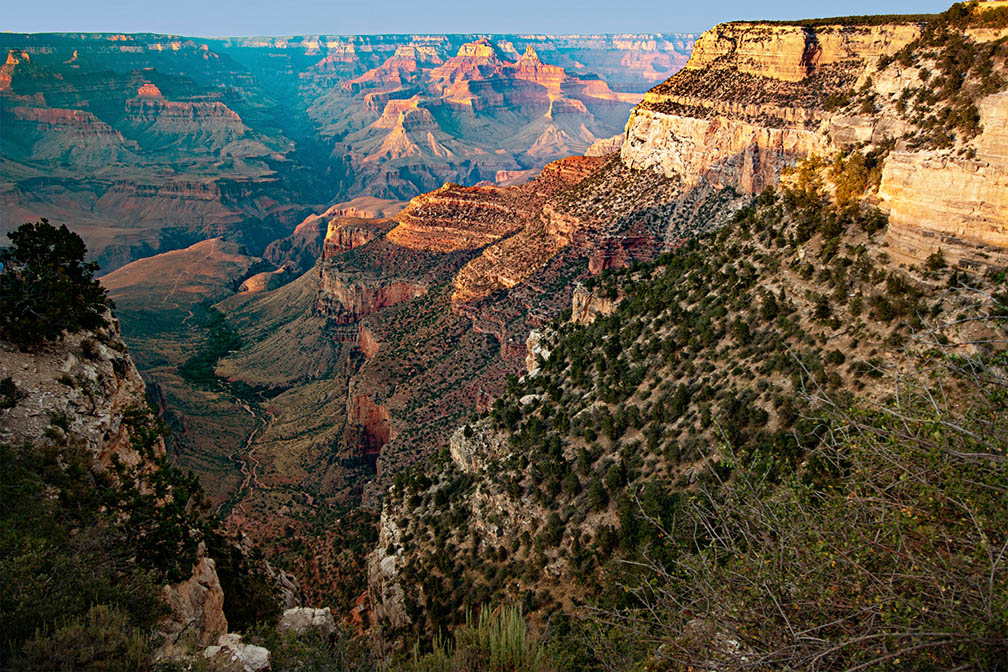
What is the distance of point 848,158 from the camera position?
64.3 feet

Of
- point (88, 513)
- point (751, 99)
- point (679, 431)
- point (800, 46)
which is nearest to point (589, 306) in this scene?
point (679, 431)

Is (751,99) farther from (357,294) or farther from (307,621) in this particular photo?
(357,294)

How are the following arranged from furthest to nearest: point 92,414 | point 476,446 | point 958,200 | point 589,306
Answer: point 589,306
point 476,446
point 92,414
point 958,200

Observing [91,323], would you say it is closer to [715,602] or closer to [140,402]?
[140,402]

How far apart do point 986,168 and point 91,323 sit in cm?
2435

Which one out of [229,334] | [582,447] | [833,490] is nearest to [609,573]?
[582,447]

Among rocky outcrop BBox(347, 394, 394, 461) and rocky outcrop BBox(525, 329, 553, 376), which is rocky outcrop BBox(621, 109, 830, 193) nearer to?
rocky outcrop BBox(525, 329, 553, 376)

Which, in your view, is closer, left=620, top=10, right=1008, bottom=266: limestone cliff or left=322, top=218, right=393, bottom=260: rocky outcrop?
left=620, top=10, right=1008, bottom=266: limestone cliff

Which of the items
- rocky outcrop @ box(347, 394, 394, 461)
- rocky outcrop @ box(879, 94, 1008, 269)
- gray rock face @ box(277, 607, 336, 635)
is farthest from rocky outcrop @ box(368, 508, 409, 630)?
rocky outcrop @ box(347, 394, 394, 461)

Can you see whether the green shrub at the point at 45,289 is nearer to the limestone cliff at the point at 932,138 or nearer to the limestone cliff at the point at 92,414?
the limestone cliff at the point at 92,414

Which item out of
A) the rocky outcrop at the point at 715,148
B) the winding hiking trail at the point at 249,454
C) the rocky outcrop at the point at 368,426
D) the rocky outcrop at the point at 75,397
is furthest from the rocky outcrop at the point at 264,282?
the rocky outcrop at the point at 75,397

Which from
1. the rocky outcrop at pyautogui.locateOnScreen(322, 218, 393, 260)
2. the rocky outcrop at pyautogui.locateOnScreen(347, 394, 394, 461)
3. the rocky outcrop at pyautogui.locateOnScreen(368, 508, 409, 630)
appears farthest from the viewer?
the rocky outcrop at pyautogui.locateOnScreen(322, 218, 393, 260)

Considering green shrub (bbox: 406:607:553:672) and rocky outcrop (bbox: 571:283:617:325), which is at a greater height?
rocky outcrop (bbox: 571:283:617:325)

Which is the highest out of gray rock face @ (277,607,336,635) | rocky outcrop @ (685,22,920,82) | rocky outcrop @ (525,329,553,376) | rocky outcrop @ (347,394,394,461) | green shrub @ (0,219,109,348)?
rocky outcrop @ (685,22,920,82)
